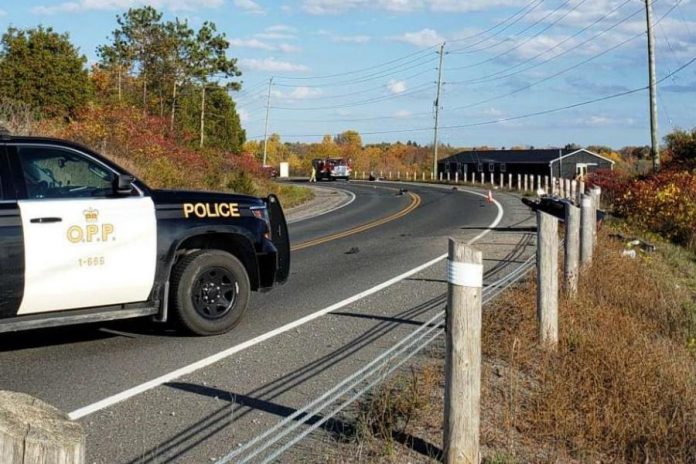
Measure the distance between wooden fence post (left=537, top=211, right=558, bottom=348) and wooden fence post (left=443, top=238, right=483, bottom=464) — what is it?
8.71ft

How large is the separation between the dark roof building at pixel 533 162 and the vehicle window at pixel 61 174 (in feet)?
219

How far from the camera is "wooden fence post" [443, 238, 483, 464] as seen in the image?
413 centimetres

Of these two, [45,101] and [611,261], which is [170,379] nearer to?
[611,261]

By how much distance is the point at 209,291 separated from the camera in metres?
7.73

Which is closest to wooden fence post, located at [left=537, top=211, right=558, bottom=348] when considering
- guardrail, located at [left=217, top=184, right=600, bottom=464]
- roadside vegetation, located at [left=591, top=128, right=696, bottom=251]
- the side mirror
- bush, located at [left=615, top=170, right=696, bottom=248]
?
guardrail, located at [left=217, top=184, right=600, bottom=464]

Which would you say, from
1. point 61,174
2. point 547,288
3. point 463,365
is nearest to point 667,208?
point 547,288

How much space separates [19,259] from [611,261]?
8.58m

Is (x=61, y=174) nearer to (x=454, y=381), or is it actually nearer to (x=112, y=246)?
(x=112, y=246)

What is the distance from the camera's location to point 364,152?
133000 millimetres

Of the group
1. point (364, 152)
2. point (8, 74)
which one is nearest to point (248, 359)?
point (8, 74)

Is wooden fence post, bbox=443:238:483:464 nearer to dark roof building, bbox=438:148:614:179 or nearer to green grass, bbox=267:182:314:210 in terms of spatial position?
green grass, bbox=267:182:314:210

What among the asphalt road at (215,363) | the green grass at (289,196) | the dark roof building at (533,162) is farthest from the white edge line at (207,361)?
the dark roof building at (533,162)

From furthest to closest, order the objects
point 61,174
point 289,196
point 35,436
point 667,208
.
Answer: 1. point 289,196
2. point 667,208
3. point 61,174
4. point 35,436

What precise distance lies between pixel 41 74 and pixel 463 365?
28163 mm
